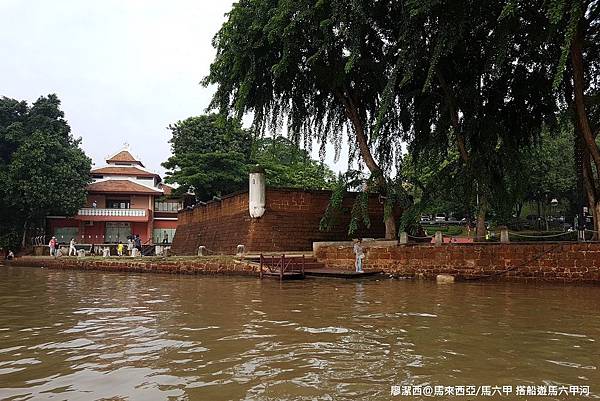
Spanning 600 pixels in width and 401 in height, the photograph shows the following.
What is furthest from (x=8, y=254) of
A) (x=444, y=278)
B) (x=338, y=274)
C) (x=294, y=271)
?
(x=444, y=278)

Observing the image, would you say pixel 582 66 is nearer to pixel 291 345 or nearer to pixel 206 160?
pixel 291 345

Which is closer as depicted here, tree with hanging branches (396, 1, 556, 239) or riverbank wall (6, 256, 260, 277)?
tree with hanging branches (396, 1, 556, 239)

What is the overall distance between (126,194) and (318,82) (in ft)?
91.2

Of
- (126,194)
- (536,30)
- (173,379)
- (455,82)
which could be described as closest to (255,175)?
(455,82)

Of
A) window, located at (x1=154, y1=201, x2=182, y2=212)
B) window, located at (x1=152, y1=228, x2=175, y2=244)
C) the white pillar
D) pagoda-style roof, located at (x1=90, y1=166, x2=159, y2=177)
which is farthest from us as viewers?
window, located at (x1=154, y1=201, x2=182, y2=212)

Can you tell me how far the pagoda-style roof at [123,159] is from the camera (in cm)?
4296

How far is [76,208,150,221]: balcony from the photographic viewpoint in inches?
1534

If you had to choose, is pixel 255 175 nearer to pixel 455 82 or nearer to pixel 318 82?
pixel 318 82

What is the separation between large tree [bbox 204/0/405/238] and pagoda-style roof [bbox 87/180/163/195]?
2412cm

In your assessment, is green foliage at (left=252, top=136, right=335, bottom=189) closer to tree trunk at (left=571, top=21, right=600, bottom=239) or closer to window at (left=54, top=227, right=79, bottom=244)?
tree trunk at (left=571, top=21, right=600, bottom=239)

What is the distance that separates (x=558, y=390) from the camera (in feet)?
12.1

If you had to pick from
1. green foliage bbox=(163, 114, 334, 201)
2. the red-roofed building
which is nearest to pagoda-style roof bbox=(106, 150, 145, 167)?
the red-roofed building

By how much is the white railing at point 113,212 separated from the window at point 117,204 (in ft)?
4.05

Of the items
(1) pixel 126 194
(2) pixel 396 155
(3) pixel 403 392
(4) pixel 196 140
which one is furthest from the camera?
(1) pixel 126 194
